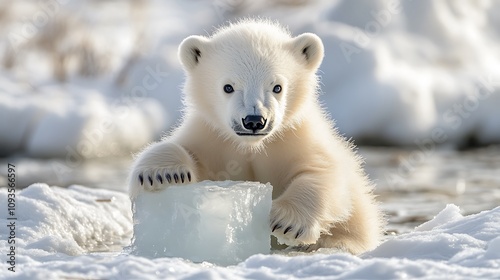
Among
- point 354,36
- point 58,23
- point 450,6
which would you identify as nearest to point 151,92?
point 58,23

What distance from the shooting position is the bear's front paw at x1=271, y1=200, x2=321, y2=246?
373 centimetres

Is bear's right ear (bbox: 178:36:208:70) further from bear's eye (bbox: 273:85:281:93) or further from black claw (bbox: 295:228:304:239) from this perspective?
black claw (bbox: 295:228:304:239)

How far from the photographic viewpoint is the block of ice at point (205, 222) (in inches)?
144

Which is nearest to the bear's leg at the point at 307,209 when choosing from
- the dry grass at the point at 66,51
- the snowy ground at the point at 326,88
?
the snowy ground at the point at 326,88

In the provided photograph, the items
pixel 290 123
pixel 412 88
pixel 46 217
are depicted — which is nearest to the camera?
pixel 290 123

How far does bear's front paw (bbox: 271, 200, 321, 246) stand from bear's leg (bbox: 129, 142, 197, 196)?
39 centimetres

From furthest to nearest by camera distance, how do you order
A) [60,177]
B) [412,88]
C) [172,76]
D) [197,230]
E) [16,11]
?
[16,11] < [172,76] < [412,88] < [60,177] < [197,230]

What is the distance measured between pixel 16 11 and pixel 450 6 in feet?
21.8

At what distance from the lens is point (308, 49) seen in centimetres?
429

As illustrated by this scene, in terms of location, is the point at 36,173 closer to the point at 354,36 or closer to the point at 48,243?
the point at 354,36

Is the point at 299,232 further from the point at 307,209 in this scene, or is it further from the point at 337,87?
the point at 337,87

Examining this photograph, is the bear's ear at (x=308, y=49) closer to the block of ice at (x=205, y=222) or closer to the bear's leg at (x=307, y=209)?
the bear's leg at (x=307, y=209)

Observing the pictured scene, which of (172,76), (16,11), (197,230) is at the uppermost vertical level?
→ (16,11)

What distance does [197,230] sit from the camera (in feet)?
12.0
